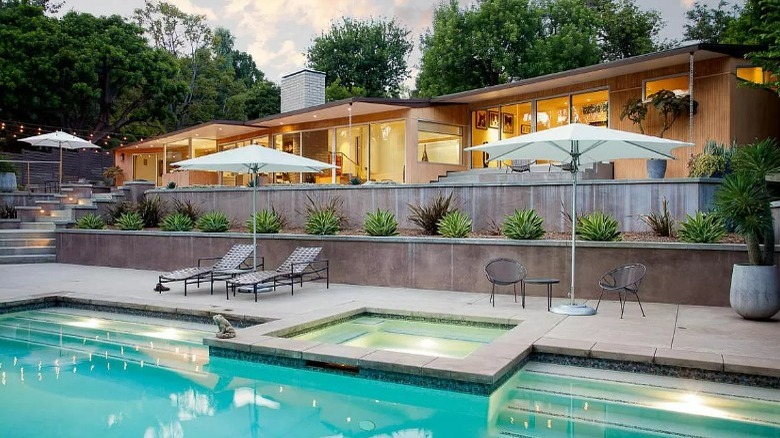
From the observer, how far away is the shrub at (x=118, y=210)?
15914 mm

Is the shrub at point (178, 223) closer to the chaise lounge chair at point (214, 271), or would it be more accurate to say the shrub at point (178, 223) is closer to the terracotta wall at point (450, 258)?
the terracotta wall at point (450, 258)

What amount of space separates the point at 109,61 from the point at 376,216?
2470cm

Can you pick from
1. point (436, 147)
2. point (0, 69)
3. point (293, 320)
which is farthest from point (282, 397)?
point (0, 69)

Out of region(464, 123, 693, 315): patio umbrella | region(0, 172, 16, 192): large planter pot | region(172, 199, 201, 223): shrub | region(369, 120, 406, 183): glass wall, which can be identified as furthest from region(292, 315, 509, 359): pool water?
region(0, 172, 16, 192): large planter pot

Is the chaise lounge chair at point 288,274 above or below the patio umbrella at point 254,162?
below

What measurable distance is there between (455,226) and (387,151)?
1026 centimetres

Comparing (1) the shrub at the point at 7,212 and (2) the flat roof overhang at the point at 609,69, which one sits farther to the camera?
(1) the shrub at the point at 7,212

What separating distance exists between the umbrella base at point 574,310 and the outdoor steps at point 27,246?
13.2m

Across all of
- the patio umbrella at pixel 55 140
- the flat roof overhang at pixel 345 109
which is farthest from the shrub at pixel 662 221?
the patio umbrella at pixel 55 140

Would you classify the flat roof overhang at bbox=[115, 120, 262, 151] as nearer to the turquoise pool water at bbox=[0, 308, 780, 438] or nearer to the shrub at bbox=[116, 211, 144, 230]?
the shrub at bbox=[116, 211, 144, 230]

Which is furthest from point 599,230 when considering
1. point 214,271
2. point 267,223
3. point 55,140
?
point 55,140

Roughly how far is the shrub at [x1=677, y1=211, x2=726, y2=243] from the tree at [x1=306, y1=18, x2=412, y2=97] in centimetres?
3348

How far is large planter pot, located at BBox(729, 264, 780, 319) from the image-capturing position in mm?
7180

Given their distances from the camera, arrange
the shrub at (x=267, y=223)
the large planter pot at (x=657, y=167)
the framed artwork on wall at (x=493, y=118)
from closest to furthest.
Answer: the large planter pot at (x=657, y=167) < the shrub at (x=267, y=223) < the framed artwork on wall at (x=493, y=118)
